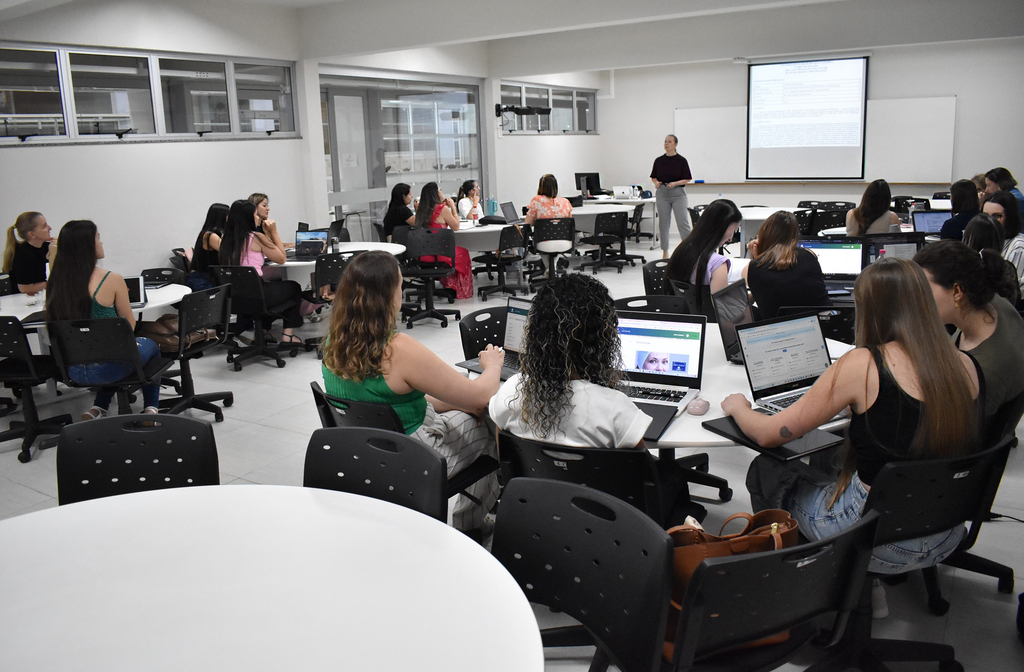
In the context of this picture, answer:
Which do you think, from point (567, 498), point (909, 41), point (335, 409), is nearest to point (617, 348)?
point (567, 498)

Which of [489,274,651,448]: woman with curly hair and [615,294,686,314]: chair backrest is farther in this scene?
[615,294,686,314]: chair backrest

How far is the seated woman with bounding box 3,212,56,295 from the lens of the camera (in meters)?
5.19

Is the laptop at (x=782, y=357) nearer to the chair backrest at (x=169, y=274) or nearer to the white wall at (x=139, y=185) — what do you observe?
the chair backrest at (x=169, y=274)

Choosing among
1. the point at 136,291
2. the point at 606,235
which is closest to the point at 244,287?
the point at 136,291

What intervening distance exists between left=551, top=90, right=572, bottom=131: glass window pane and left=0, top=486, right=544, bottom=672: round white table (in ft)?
39.4

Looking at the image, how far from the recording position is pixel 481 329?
12.5 ft

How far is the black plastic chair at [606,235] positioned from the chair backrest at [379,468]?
792 cm

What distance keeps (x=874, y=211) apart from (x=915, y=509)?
163 inches

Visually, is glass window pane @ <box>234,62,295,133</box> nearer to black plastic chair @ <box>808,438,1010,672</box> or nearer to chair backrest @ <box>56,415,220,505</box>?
chair backrest @ <box>56,415,220,505</box>

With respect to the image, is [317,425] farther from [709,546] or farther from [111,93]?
[111,93]

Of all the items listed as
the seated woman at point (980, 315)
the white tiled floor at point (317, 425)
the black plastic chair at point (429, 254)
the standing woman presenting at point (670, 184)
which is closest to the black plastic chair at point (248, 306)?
the white tiled floor at point (317, 425)

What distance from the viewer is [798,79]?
11531 mm

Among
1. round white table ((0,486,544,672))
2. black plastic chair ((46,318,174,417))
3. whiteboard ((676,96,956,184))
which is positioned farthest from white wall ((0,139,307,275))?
whiteboard ((676,96,956,184))

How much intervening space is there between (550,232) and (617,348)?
22.0 ft
